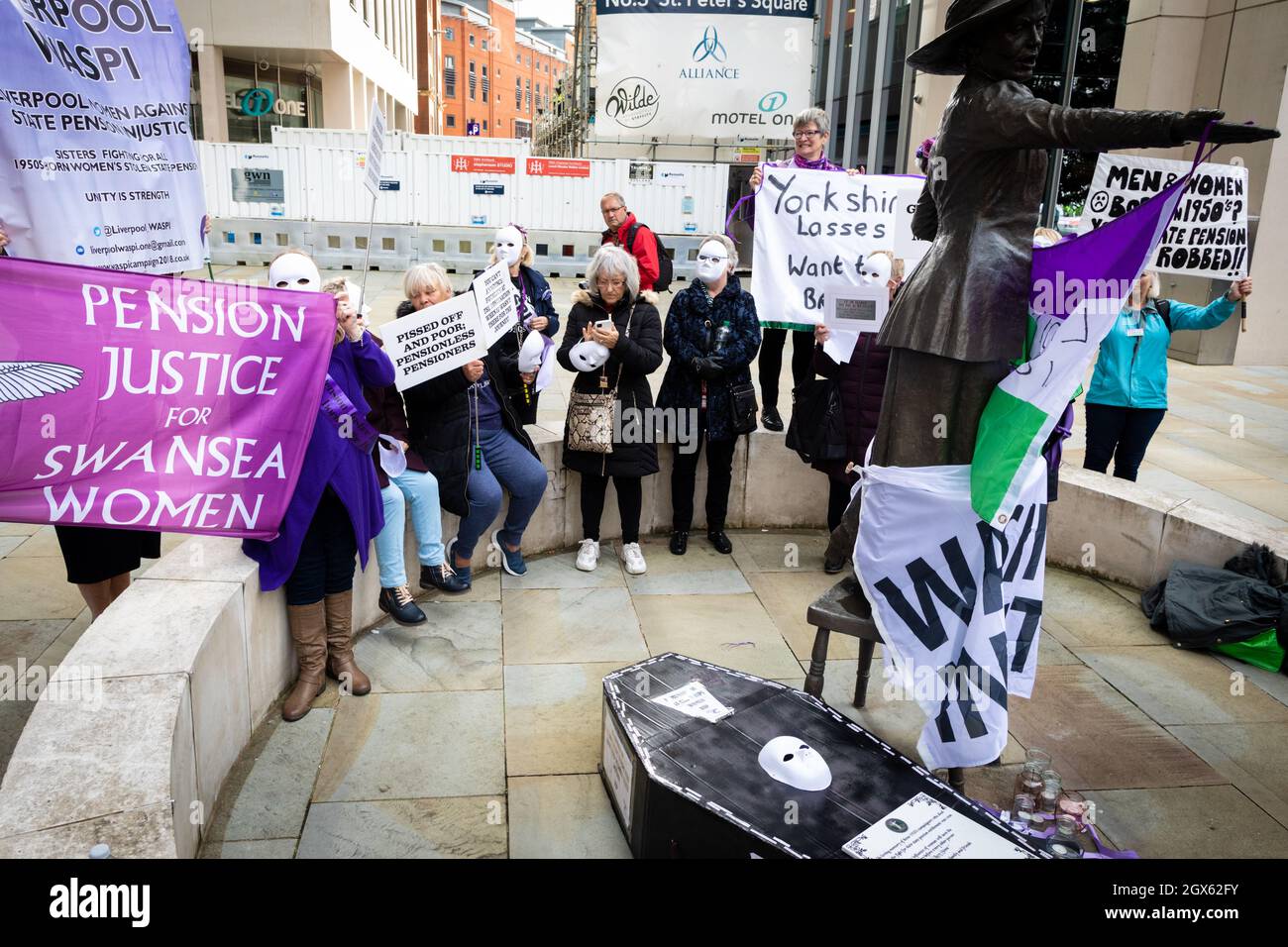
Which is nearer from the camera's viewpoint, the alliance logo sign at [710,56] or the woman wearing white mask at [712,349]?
the woman wearing white mask at [712,349]

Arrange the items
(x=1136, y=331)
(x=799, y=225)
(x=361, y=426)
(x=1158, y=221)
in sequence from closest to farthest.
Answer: (x=1158, y=221) → (x=361, y=426) → (x=1136, y=331) → (x=799, y=225)

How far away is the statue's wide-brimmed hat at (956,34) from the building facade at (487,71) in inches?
3652

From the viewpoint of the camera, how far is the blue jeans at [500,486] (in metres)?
5.40

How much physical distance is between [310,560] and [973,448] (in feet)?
9.00

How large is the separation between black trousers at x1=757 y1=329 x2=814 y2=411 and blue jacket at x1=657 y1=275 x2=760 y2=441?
137 cm

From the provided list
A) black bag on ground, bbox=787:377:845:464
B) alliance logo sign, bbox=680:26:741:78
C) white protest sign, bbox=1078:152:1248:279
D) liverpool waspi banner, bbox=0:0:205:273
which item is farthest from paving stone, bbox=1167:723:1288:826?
alliance logo sign, bbox=680:26:741:78


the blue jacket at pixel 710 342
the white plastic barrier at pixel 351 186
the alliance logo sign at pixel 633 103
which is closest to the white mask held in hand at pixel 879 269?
the blue jacket at pixel 710 342

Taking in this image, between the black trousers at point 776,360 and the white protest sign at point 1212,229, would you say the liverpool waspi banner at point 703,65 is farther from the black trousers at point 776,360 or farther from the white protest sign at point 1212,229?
the white protest sign at point 1212,229

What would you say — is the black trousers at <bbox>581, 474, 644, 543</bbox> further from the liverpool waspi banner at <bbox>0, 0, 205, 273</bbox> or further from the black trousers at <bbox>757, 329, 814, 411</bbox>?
the liverpool waspi banner at <bbox>0, 0, 205, 273</bbox>

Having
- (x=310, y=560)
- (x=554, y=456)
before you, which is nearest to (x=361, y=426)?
(x=310, y=560)

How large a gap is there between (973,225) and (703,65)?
14.7m
